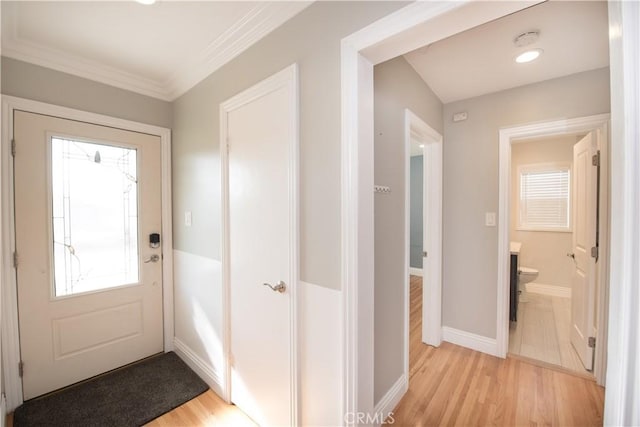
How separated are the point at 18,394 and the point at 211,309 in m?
1.38

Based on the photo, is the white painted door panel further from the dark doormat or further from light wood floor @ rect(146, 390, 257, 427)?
the dark doormat

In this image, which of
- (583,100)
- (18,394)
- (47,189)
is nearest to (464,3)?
(583,100)

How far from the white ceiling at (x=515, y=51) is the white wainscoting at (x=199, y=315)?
229 centimetres

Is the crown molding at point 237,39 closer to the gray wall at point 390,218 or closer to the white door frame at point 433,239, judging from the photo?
the gray wall at point 390,218

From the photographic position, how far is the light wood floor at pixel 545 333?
7.59 feet

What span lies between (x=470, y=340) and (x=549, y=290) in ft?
8.59

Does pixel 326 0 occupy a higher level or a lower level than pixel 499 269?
higher

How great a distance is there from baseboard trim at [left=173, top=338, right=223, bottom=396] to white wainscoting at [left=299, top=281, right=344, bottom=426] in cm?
92

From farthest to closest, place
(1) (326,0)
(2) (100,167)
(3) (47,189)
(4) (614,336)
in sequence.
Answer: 1. (2) (100,167)
2. (3) (47,189)
3. (1) (326,0)
4. (4) (614,336)

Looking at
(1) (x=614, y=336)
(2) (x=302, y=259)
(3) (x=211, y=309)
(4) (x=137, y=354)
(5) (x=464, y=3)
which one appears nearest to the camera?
(1) (x=614, y=336)

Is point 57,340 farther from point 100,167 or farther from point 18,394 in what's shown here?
point 100,167

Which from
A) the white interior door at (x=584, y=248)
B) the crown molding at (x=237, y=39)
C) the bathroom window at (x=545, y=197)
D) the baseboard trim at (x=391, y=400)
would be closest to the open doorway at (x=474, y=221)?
the white interior door at (x=584, y=248)

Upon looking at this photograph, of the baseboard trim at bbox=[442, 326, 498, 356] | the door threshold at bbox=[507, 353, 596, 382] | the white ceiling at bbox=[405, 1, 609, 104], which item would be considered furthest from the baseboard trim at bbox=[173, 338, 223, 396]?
the white ceiling at bbox=[405, 1, 609, 104]

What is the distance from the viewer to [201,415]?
1766mm
